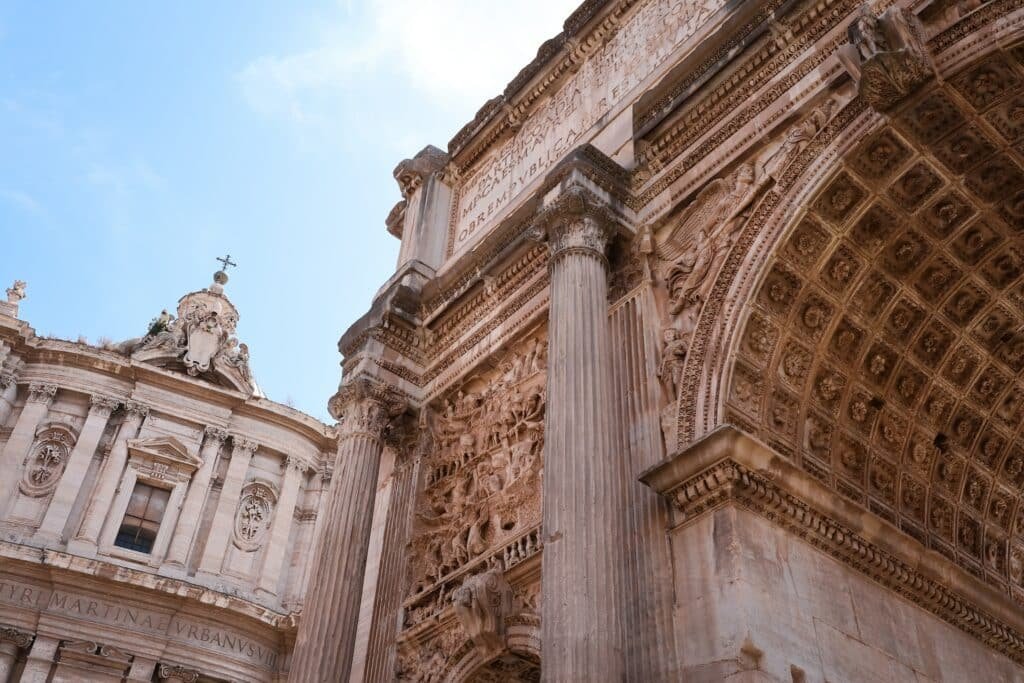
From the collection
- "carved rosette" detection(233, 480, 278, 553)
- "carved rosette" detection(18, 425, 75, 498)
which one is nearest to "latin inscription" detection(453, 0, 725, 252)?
"carved rosette" detection(233, 480, 278, 553)

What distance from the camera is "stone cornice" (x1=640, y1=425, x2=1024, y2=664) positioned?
24.7 feet

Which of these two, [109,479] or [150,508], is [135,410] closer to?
[109,479]

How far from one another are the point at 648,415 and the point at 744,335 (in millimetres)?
1168

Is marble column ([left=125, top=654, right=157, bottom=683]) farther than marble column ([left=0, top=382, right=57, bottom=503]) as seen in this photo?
No

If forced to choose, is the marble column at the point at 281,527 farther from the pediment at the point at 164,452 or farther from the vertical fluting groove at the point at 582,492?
the vertical fluting groove at the point at 582,492

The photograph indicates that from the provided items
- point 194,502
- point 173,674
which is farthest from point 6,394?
point 173,674

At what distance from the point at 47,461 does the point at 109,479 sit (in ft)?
6.09

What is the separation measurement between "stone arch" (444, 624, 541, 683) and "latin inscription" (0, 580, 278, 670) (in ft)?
59.4

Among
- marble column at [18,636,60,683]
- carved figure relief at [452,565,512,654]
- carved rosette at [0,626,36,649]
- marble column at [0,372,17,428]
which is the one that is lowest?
carved figure relief at [452,565,512,654]

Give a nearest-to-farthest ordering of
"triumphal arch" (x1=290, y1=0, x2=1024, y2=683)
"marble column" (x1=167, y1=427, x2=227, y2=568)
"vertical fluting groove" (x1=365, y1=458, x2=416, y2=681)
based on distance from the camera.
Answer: "triumphal arch" (x1=290, y1=0, x2=1024, y2=683) → "vertical fluting groove" (x1=365, y1=458, x2=416, y2=681) → "marble column" (x1=167, y1=427, x2=227, y2=568)

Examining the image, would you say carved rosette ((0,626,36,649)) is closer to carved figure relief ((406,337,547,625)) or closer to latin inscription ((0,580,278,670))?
latin inscription ((0,580,278,670))

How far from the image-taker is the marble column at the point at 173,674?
24156mm

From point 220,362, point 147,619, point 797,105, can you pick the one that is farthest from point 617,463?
point 220,362

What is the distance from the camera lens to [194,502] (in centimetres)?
2733
